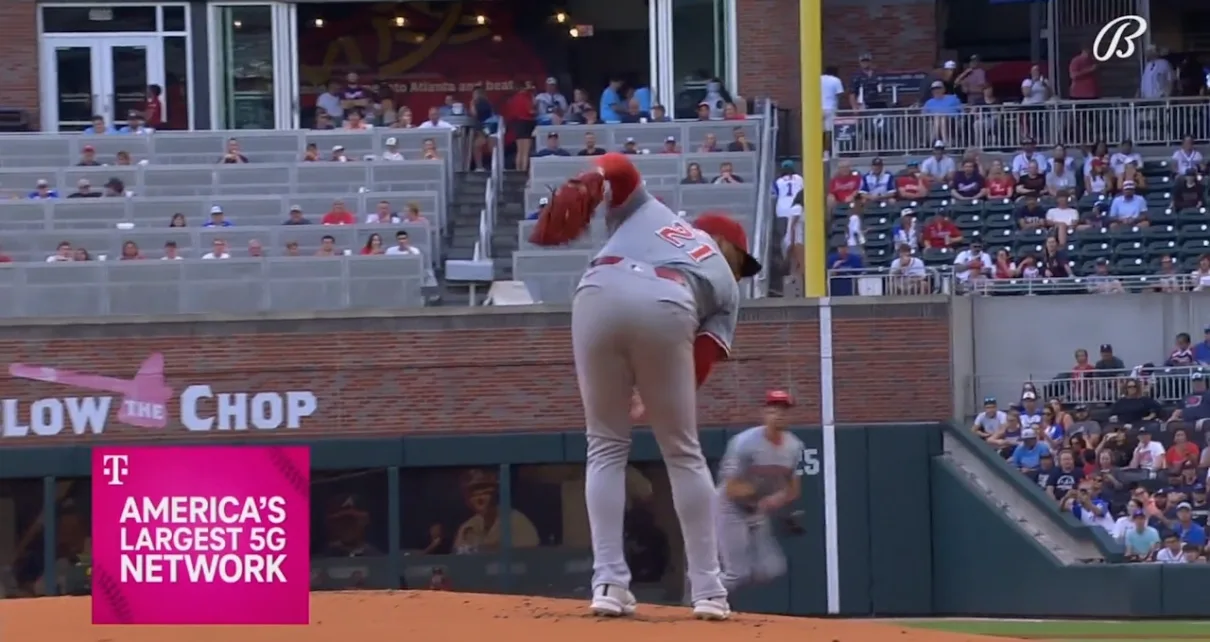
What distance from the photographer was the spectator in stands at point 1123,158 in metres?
21.9

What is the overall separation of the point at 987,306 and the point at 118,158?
9.94m

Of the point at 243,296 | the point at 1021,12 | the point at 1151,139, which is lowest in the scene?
the point at 243,296

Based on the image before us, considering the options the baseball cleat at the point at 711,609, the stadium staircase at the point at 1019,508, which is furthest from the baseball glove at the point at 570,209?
the stadium staircase at the point at 1019,508

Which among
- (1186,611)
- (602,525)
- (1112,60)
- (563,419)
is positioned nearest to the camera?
(602,525)

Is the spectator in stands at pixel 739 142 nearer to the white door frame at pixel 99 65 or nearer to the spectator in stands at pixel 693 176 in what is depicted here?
the spectator in stands at pixel 693 176

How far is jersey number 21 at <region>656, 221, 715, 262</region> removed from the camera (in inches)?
283

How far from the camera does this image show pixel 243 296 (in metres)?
20.4

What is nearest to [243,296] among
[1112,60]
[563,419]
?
[563,419]

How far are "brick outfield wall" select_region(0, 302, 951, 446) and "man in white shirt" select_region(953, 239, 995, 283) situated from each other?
469mm

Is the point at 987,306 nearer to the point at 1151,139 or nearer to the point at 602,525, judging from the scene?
the point at 1151,139

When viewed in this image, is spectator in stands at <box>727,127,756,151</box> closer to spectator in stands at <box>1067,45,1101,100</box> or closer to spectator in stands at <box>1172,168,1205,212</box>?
spectator in stands at <box>1067,45,1101,100</box>

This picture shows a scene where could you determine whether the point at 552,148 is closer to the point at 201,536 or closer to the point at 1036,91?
the point at 1036,91

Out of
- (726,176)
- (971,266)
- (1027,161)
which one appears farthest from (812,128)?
(1027,161)

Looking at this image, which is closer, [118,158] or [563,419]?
[563,419]
